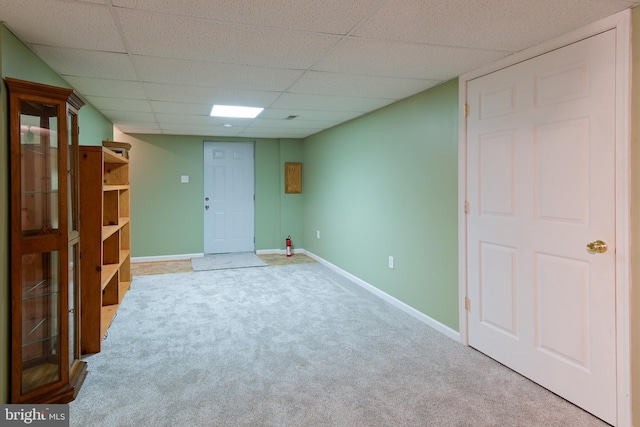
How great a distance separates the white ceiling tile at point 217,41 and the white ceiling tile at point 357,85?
0.42 metres

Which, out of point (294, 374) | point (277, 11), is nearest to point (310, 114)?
point (277, 11)

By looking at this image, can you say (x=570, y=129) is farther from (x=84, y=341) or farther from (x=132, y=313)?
(x=132, y=313)

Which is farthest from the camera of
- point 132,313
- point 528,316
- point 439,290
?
point 132,313

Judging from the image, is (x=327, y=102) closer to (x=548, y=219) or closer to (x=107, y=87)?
(x=107, y=87)

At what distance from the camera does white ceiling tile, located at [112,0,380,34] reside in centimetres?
183

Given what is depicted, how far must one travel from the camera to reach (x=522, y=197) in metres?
2.60

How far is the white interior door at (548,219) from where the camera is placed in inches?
83.2

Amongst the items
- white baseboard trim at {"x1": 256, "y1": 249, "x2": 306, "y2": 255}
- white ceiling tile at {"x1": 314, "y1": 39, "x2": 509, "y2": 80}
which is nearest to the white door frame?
white ceiling tile at {"x1": 314, "y1": 39, "x2": 509, "y2": 80}

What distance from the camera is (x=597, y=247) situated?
6.97 ft

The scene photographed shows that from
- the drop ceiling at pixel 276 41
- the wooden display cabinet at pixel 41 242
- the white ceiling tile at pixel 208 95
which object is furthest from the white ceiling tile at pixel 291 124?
the wooden display cabinet at pixel 41 242

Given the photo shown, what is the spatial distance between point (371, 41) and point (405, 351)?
2189 millimetres

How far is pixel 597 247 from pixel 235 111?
12.0ft

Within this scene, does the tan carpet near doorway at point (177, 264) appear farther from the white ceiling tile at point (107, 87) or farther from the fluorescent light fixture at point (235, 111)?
the white ceiling tile at point (107, 87)

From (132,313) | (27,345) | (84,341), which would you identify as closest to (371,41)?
(27,345)
